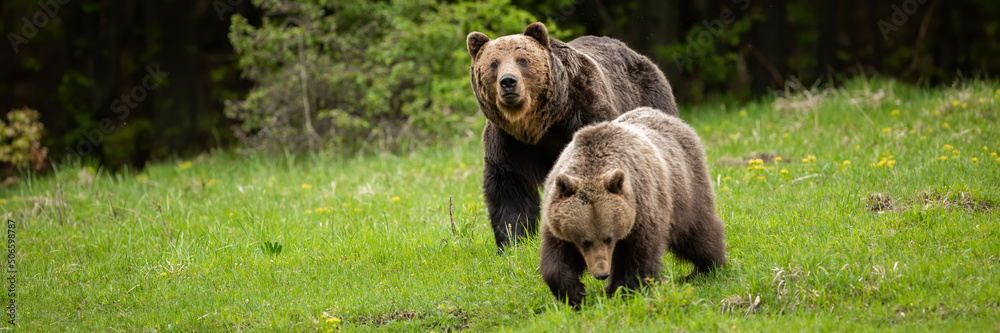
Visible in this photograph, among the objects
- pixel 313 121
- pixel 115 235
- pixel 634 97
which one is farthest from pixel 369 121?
pixel 634 97

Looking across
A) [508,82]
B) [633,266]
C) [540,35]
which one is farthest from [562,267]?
[540,35]

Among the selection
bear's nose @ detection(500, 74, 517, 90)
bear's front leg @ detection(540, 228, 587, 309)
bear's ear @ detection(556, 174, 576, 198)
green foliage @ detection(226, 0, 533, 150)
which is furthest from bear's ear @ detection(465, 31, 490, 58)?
green foliage @ detection(226, 0, 533, 150)

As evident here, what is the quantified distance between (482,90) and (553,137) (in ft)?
2.16

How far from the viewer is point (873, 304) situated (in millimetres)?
4602

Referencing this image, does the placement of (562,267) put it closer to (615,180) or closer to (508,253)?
(615,180)

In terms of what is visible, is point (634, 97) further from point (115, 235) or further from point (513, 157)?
point (115, 235)

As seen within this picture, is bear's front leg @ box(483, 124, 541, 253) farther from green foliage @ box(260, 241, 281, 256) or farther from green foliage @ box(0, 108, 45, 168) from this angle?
green foliage @ box(0, 108, 45, 168)
